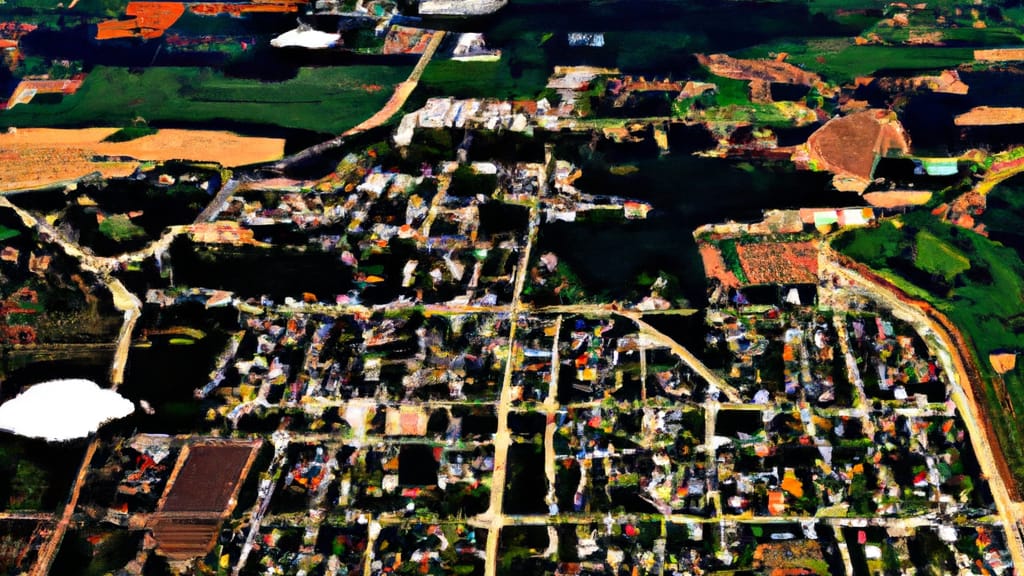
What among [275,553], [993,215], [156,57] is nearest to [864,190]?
[993,215]

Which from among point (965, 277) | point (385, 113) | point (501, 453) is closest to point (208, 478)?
point (501, 453)

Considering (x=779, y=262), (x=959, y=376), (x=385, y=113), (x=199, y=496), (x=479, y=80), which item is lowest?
(x=199, y=496)

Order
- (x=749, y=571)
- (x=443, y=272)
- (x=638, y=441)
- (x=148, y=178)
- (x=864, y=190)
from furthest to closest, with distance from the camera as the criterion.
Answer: (x=148, y=178)
(x=864, y=190)
(x=443, y=272)
(x=638, y=441)
(x=749, y=571)

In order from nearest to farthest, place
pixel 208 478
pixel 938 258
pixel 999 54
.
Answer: pixel 208 478
pixel 938 258
pixel 999 54

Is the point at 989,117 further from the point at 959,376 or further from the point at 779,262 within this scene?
the point at 959,376

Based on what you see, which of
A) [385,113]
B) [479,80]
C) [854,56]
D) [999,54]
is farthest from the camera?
[854,56]

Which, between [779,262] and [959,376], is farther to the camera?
[779,262]

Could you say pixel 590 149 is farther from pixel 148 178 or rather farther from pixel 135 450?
pixel 135 450

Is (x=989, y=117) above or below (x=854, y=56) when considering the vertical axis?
below
